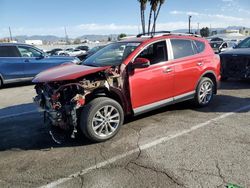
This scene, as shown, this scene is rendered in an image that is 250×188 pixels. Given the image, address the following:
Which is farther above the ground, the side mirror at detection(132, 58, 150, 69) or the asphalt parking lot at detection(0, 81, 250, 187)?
the side mirror at detection(132, 58, 150, 69)

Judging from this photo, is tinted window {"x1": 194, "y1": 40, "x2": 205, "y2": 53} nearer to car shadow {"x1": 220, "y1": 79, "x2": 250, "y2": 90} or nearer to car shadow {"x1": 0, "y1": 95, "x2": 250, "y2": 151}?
car shadow {"x1": 0, "y1": 95, "x2": 250, "y2": 151}

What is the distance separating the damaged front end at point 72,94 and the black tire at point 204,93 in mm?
2176

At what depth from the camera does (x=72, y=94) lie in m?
4.15

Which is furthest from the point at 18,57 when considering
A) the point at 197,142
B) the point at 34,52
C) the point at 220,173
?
the point at 220,173

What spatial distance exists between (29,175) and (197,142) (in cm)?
249

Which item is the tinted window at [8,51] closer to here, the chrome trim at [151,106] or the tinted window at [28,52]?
the tinted window at [28,52]

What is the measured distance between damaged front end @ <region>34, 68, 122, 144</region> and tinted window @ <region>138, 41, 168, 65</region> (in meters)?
0.86

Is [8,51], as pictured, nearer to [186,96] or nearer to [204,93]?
[186,96]

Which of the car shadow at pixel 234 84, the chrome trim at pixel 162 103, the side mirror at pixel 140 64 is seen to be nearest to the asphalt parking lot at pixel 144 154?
the chrome trim at pixel 162 103

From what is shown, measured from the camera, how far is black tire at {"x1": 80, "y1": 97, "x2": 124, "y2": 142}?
4.05 metres

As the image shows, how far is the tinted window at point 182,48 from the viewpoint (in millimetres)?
5293

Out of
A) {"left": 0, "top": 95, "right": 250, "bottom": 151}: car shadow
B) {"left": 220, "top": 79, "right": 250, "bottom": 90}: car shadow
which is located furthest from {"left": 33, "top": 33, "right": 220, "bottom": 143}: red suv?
{"left": 220, "top": 79, "right": 250, "bottom": 90}: car shadow

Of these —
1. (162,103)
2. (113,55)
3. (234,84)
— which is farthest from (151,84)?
(234,84)

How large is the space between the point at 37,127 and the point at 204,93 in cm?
371
